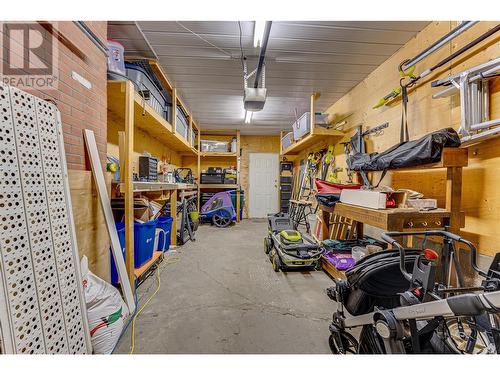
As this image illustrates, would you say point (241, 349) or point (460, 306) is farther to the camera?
point (241, 349)

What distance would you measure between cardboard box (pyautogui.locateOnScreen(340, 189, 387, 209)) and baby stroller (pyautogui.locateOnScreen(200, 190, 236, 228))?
10.2ft

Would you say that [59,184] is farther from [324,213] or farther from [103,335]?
[324,213]

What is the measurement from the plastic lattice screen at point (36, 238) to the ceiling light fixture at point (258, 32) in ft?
Result: 5.35

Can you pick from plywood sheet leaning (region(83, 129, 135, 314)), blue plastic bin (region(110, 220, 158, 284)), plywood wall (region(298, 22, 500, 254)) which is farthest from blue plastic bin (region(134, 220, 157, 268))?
plywood wall (region(298, 22, 500, 254))

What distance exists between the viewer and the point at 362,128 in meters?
2.98

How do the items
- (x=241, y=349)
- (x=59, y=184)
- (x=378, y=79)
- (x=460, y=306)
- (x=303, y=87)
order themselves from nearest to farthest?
(x=460, y=306), (x=59, y=184), (x=241, y=349), (x=378, y=79), (x=303, y=87)

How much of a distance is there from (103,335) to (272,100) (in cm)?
370

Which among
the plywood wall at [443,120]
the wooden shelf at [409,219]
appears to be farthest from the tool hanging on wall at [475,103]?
the wooden shelf at [409,219]

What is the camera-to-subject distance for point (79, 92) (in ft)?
4.74

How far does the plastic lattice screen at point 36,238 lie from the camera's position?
2.80 ft

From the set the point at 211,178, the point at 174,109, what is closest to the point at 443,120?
the point at 174,109

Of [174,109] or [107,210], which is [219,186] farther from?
[107,210]

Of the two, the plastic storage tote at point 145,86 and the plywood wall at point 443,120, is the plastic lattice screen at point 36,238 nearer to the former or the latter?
the plastic storage tote at point 145,86

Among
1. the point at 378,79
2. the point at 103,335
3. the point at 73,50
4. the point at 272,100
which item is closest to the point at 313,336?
the point at 103,335
